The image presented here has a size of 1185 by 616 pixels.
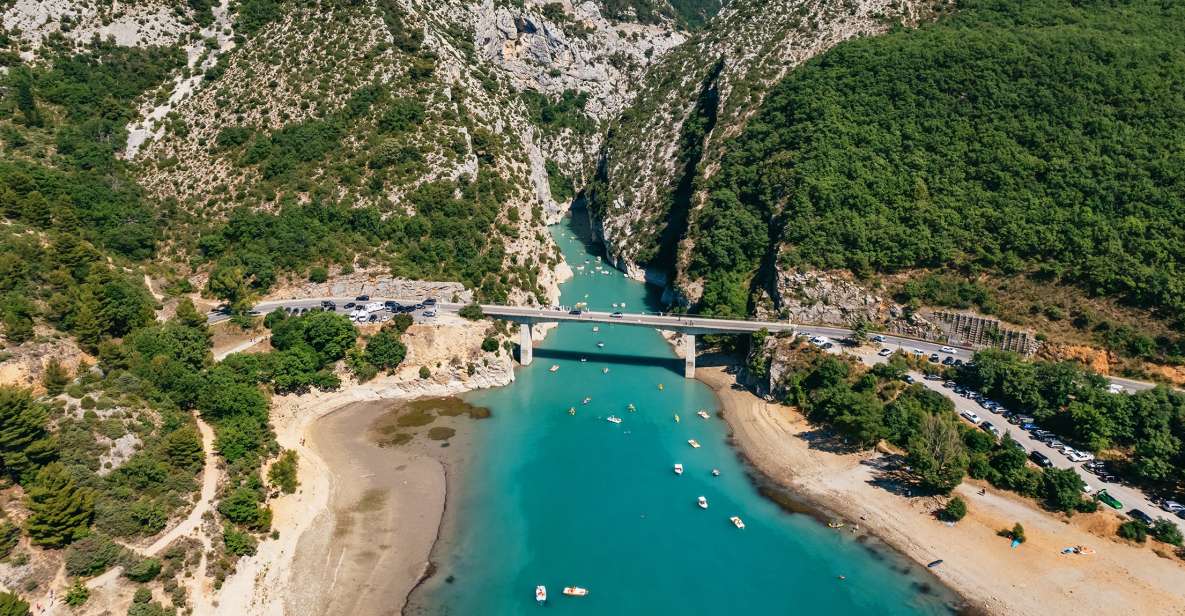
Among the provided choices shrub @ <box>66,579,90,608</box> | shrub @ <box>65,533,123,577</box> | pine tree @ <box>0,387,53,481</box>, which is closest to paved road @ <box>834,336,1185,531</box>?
shrub @ <box>65,533,123,577</box>

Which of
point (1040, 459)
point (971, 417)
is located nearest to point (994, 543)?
point (1040, 459)

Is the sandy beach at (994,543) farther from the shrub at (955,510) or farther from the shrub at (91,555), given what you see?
the shrub at (91,555)

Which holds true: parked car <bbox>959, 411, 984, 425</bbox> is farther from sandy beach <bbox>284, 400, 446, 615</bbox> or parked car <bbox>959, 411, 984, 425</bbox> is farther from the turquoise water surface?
sandy beach <bbox>284, 400, 446, 615</bbox>

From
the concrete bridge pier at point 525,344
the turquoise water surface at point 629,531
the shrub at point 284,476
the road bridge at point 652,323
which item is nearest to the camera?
the turquoise water surface at point 629,531

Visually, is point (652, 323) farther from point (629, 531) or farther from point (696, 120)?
point (696, 120)

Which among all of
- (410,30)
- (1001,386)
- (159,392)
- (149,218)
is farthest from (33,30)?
(1001,386)

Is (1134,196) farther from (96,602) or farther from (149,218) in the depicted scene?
(149,218)

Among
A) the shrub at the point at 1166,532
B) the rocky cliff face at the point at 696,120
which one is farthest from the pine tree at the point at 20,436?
the shrub at the point at 1166,532
